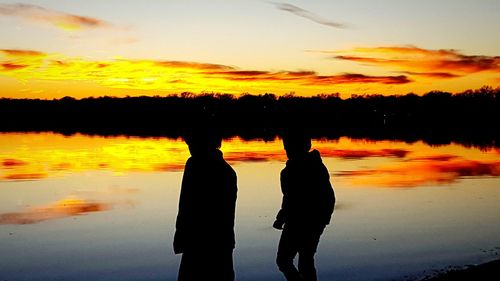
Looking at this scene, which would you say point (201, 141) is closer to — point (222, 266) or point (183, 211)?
point (183, 211)

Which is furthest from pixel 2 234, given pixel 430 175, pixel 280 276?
pixel 430 175

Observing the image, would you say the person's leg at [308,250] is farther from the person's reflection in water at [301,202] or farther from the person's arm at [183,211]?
the person's arm at [183,211]

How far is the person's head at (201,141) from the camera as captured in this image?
559cm

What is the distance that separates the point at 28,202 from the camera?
75.3 feet

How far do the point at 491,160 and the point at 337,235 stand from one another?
28138mm

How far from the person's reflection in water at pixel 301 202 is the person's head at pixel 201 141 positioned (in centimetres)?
149

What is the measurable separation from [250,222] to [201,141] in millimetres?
12153

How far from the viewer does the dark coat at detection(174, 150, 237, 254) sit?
5621 millimetres

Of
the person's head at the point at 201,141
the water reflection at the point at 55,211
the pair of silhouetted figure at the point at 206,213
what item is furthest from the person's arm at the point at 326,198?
the water reflection at the point at 55,211

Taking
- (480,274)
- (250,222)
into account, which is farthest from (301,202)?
(250,222)

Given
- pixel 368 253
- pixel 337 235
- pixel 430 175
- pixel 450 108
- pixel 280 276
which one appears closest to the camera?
pixel 280 276

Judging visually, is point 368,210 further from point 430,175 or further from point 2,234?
point 430,175

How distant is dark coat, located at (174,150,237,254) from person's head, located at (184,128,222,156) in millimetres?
44

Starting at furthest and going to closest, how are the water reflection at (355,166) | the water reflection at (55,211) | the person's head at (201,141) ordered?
the water reflection at (355,166) < the water reflection at (55,211) < the person's head at (201,141)
